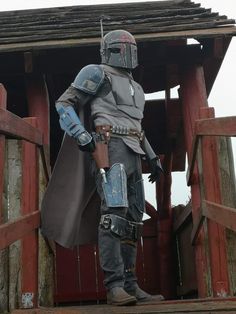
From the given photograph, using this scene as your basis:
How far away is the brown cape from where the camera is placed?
492 cm

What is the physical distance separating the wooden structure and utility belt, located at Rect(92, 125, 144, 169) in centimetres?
50

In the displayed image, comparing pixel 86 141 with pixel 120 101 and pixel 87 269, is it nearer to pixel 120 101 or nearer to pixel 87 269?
pixel 120 101

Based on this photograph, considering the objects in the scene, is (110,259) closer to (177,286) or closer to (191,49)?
(191,49)

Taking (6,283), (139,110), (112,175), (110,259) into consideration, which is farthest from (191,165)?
(6,283)

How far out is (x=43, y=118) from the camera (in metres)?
6.29

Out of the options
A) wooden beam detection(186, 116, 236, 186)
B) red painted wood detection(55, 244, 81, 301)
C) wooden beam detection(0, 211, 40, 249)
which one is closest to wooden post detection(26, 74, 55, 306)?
wooden beam detection(0, 211, 40, 249)

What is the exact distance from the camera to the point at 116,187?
4.43 meters

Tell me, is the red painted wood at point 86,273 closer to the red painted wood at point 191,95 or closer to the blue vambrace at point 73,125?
the red painted wood at point 191,95

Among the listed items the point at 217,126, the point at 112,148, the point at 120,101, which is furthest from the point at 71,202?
the point at 217,126

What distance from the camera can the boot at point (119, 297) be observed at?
157 inches

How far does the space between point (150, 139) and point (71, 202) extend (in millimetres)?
4230

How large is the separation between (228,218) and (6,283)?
1.78 metres

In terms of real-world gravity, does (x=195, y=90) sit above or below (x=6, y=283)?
above

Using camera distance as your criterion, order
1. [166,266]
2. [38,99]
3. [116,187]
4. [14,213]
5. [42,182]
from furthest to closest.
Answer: [166,266]
[38,99]
[42,182]
[14,213]
[116,187]
